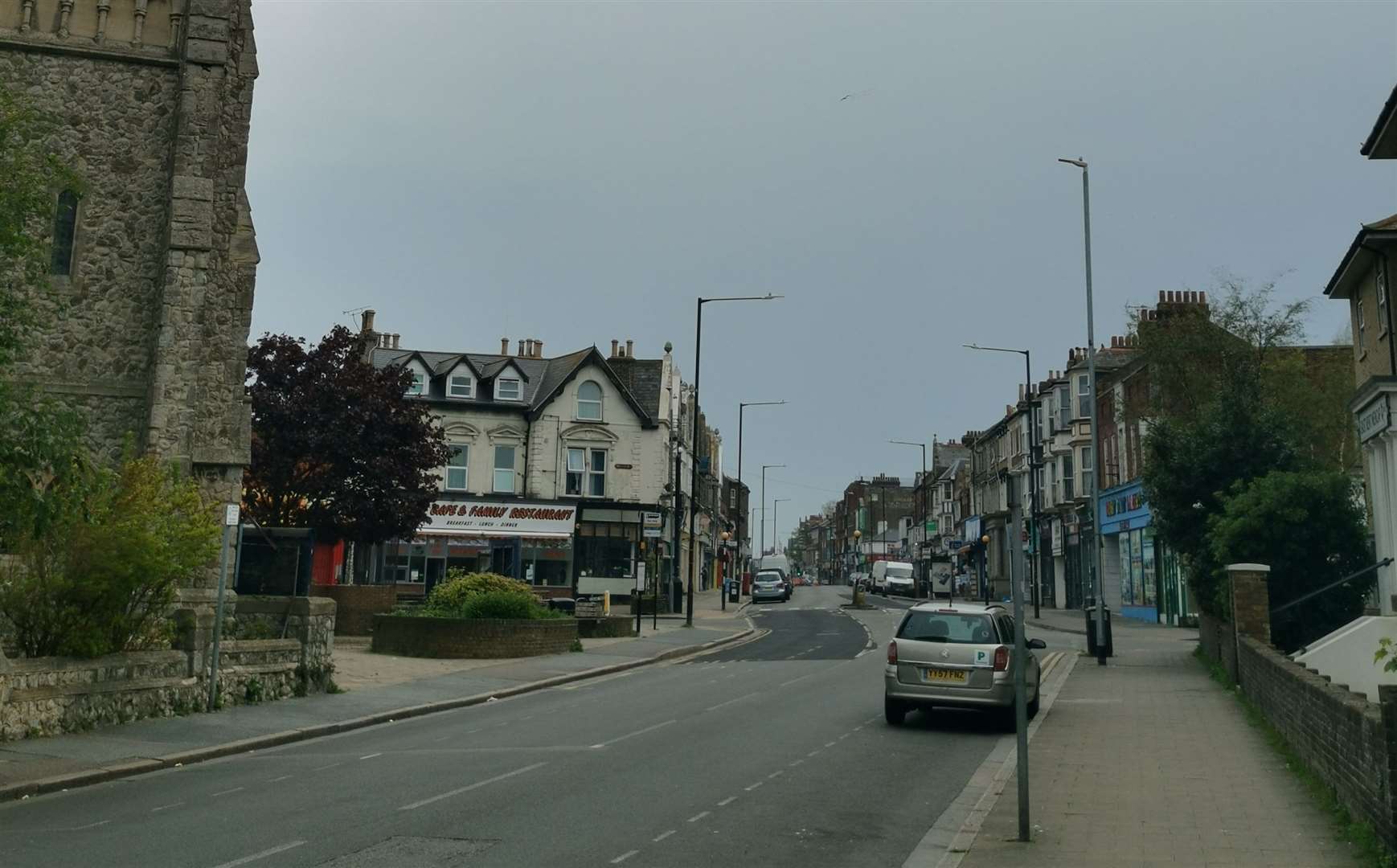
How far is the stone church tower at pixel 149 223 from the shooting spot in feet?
67.9

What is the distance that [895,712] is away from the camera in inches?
629

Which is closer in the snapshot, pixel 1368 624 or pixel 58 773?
pixel 58 773

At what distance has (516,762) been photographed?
12.7 meters

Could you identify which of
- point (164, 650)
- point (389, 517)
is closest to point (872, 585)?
point (389, 517)

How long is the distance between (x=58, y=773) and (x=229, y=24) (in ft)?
51.6

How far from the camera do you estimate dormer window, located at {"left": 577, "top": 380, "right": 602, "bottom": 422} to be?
169 ft

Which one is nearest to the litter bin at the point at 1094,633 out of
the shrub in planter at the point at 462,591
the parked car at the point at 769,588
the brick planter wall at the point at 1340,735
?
the brick planter wall at the point at 1340,735

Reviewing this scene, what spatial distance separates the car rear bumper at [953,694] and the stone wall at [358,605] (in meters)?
19.2

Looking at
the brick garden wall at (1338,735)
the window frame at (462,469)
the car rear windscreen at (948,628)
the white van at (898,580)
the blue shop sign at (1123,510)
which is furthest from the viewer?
the white van at (898,580)

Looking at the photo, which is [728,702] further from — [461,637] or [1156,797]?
[461,637]

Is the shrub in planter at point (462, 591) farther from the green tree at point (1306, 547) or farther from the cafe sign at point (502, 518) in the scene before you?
the cafe sign at point (502, 518)

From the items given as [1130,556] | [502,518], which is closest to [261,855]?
[502,518]

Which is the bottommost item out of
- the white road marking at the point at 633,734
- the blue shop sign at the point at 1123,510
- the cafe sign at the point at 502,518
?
the white road marking at the point at 633,734

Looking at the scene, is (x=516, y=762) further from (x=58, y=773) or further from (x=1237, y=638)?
(x=1237, y=638)
